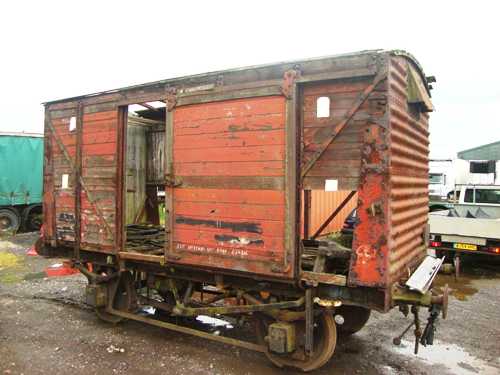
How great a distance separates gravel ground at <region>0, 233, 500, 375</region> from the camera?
4.73 m

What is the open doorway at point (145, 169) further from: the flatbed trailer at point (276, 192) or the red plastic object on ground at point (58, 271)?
the red plastic object on ground at point (58, 271)

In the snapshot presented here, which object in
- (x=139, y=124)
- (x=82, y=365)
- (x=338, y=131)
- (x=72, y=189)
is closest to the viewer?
→ (x=338, y=131)

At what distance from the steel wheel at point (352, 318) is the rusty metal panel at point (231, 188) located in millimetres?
1768

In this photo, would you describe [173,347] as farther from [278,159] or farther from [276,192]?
[278,159]

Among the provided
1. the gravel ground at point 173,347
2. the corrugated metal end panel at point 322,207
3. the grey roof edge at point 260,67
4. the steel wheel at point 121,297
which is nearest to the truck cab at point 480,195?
the corrugated metal end panel at point 322,207

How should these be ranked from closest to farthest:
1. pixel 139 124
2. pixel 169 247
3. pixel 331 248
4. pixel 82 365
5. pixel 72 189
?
1. pixel 331 248
2. pixel 82 365
3. pixel 169 247
4. pixel 72 189
5. pixel 139 124

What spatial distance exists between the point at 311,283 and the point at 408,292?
92 cm

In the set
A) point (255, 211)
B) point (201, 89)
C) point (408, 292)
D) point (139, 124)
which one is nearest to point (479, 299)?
point (408, 292)

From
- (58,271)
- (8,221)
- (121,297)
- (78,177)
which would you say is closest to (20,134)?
(8,221)

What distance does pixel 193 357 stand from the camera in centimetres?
503

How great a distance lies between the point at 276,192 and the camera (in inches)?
171

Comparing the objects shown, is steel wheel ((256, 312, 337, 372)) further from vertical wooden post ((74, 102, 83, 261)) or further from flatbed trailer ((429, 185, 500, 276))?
flatbed trailer ((429, 185, 500, 276))

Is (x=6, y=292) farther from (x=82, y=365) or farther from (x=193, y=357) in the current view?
(x=193, y=357)

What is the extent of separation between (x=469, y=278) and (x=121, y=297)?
752 centimetres
